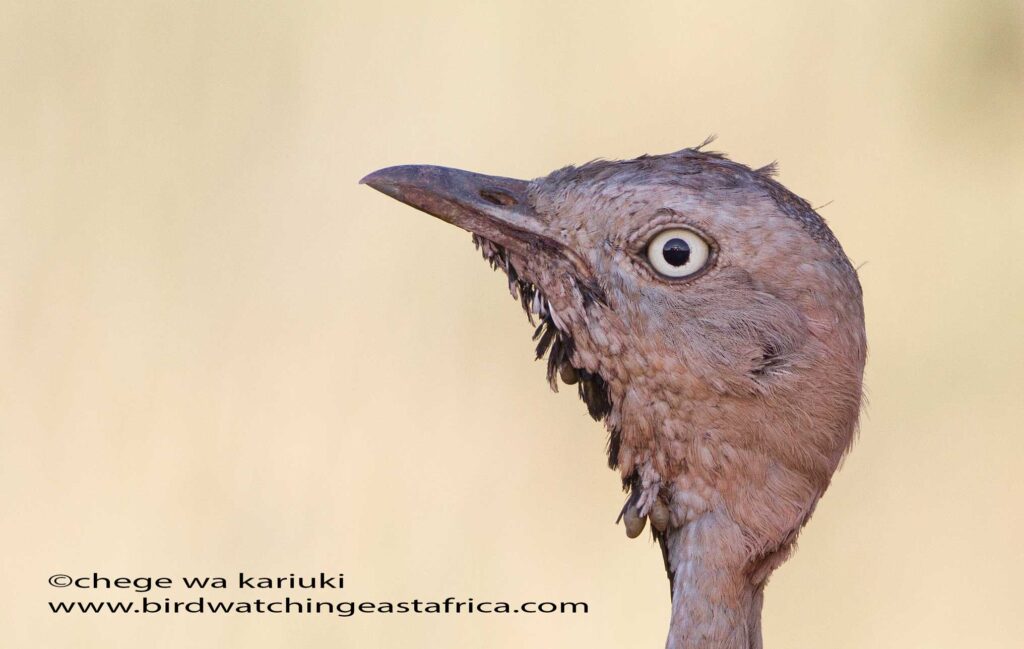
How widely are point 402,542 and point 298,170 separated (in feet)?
6.78

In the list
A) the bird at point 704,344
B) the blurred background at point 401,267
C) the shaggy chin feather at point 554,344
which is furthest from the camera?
the blurred background at point 401,267

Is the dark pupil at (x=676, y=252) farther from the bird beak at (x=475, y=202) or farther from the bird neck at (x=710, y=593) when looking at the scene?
the bird neck at (x=710, y=593)

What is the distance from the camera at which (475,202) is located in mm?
3137

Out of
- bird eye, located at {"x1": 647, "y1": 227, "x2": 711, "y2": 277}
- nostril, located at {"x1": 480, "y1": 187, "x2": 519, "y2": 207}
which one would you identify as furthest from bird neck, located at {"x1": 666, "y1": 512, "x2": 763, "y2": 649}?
nostril, located at {"x1": 480, "y1": 187, "x2": 519, "y2": 207}

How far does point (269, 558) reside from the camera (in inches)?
222

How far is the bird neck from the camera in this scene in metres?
3.01

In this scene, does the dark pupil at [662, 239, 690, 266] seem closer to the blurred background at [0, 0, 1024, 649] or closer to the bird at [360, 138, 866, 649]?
the bird at [360, 138, 866, 649]

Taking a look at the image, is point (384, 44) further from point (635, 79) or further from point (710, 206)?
point (710, 206)

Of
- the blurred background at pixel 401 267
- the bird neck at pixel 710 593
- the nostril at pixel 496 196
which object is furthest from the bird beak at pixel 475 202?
the blurred background at pixel 401 267

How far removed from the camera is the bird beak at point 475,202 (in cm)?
310

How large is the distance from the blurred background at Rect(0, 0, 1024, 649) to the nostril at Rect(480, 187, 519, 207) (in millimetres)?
→ 2739

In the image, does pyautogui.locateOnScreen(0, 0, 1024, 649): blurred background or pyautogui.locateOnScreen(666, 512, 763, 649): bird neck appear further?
pyautogui.locateOnScreen(0, 0, 1024, 649): blurred background

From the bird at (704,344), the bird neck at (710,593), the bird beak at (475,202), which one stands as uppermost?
the bird beak at (475,202)

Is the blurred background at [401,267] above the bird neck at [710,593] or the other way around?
above
